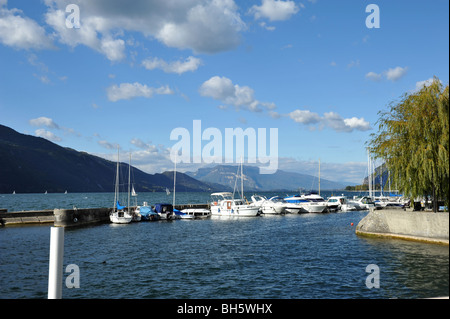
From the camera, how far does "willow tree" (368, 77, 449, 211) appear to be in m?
26.1

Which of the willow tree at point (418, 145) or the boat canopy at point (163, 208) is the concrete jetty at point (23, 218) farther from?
the willow tree at point (418, 145)

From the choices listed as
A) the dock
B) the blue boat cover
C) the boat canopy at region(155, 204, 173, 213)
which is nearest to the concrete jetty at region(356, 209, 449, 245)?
the dock

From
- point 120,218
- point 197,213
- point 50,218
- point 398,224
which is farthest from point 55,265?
point 197,213

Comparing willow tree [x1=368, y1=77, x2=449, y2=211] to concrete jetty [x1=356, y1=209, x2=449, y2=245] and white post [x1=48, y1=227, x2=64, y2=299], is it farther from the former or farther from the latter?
white post [x1=48, y1=227, x2=64, y2=299]

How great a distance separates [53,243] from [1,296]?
48.4 ft

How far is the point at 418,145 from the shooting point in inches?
1129

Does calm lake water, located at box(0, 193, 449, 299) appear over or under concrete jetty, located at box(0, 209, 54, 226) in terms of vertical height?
under

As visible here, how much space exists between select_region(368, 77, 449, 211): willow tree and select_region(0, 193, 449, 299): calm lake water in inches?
199

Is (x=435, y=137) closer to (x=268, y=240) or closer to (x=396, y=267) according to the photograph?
(x=396, y=267)

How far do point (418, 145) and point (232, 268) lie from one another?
729 inches

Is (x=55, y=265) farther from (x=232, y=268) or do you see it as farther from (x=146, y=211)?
(x=146, y=211)

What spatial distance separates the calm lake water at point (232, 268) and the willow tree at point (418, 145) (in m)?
5.06

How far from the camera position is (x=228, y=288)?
19047 millimetres
